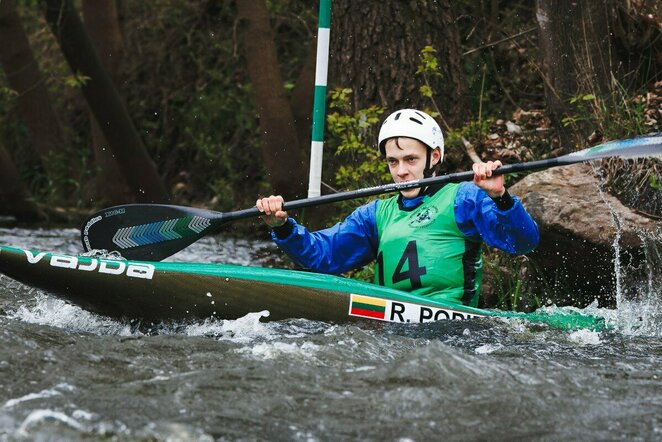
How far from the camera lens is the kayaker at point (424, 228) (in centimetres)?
479

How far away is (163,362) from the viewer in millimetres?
3986

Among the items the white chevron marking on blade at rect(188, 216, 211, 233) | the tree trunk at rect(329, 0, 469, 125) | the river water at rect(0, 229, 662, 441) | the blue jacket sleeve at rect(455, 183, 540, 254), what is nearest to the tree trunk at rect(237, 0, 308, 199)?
the tree trunk at rect(329, 0, 469, 125)

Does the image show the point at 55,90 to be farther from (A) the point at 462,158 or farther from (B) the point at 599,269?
(B) the point at 599,269

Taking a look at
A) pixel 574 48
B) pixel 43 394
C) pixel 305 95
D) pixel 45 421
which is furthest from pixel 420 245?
pixel 305 95

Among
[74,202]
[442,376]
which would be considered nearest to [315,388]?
[442,376]

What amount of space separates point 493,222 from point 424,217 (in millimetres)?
380

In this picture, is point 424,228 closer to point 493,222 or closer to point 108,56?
point 493,222

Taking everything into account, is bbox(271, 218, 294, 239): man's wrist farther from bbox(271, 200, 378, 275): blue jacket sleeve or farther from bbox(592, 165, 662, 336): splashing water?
bbox(592, 165, 662, 336): splashing water

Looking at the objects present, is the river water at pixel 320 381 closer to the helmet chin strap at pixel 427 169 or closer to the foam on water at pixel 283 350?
the foam on water at pixel 283 350

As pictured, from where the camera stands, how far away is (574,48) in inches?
262

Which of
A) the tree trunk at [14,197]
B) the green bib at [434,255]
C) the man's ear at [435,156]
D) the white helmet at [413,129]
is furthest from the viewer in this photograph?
the tree trunk at [14,197]

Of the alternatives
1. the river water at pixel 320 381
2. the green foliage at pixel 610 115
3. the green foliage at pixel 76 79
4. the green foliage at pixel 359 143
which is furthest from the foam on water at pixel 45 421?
the green foliage at pixel 76 79

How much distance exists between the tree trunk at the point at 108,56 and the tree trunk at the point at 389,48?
4.08 meters

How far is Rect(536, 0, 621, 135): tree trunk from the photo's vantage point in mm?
6605
